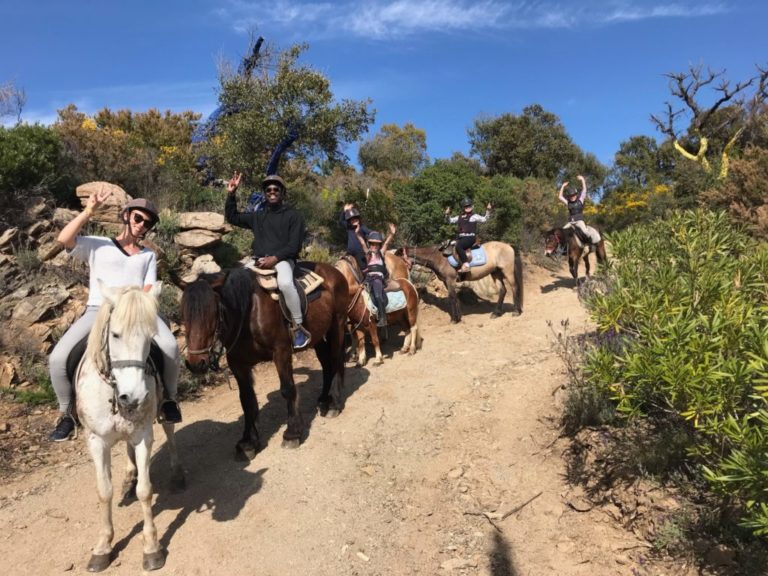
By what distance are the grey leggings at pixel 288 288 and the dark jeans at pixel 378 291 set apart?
10.1 ft

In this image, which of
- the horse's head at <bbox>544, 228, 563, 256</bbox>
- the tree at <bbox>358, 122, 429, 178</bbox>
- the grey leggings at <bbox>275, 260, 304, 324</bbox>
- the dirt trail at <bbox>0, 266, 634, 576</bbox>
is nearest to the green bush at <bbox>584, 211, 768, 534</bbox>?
the dirt trail at <bbox>0, 266, 634, 576</bbox>

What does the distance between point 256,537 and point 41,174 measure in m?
8.98

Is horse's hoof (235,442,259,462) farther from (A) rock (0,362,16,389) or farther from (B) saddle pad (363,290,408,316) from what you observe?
(A) rock (0,362,16,389)

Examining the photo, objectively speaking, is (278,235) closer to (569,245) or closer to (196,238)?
(196,238)

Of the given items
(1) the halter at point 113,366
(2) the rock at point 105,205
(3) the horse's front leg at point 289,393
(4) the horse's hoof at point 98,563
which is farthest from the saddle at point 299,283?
(2) the rock at point 105,205

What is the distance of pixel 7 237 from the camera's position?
8.47 meters

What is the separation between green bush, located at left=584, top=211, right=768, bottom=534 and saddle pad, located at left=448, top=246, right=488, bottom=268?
248 inches

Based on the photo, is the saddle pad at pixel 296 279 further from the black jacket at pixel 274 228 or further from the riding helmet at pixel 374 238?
the riding helmet at pixel 374 238

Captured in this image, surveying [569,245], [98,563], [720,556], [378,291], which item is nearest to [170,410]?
[98,563]

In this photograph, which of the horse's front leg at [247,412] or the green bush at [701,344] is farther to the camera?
the horse's front leg at [247,412]

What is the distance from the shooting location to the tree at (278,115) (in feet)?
38.7

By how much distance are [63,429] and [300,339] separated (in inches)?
97.8

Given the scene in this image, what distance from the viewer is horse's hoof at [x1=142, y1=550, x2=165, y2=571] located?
3.66 m

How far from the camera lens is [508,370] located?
7238mm
